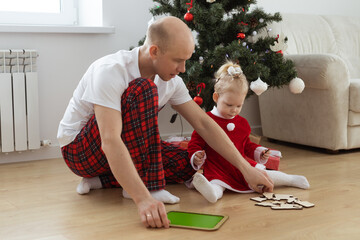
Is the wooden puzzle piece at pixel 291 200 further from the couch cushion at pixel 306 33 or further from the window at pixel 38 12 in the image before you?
the window at pixel 38 12

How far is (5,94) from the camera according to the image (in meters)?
2.60

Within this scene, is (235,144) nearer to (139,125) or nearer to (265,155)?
(265,155)

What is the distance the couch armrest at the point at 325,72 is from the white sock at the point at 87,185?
4.77 ft

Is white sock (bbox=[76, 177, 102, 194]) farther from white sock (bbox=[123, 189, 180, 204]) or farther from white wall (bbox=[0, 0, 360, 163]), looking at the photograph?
white wall (bbox=[0, 0, 360, 163])

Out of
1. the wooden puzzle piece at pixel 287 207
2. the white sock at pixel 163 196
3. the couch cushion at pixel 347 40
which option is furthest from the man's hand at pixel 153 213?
the couch cushion at pixel 347 40

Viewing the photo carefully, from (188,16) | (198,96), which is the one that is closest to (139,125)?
(198,96)

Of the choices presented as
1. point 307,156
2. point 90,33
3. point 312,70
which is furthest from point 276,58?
point 90,33

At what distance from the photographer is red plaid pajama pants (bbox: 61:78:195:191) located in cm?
170

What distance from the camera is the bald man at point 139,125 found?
1508 millimetres

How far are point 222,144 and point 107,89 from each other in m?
0.57

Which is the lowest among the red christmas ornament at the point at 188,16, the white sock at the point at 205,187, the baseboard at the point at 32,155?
the baseboard at the point at 32,155

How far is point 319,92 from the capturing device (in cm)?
290

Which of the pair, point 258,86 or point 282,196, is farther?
point 258,86

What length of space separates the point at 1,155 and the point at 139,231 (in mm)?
1466
